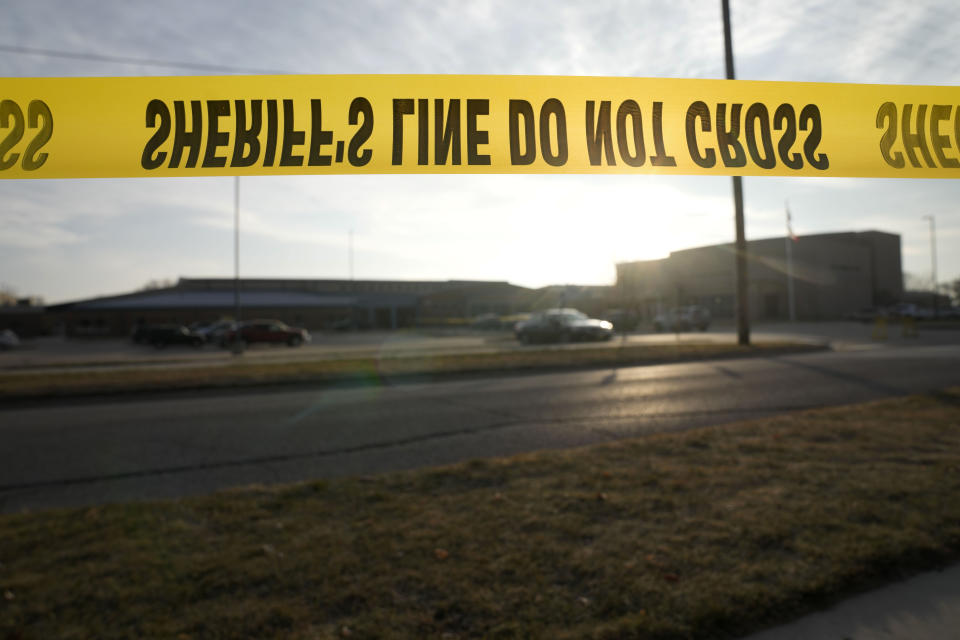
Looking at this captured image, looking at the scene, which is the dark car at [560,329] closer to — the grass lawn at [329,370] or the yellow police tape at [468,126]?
the grass lawn at [329,370]

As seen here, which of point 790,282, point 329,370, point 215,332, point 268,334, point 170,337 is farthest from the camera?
point 790,282

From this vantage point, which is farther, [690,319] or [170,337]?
[690,319]

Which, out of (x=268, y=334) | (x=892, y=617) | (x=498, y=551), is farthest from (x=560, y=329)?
(x=892, y=617)

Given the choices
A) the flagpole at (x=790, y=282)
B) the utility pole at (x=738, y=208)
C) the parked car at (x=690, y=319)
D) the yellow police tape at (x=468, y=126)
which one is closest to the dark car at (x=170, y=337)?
the utility pole at (x=738, y=208)

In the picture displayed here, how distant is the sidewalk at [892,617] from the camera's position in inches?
104

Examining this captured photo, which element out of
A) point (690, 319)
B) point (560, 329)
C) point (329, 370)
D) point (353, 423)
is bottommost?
point (353, 423)

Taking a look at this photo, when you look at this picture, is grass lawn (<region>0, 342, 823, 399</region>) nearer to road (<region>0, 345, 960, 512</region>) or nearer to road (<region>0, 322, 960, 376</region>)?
road (<region>0, 345, 960, 512</region>)

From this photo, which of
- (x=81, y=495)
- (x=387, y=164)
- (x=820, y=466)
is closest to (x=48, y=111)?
(x=387, y=164)

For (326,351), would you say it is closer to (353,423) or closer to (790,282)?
(353,423)

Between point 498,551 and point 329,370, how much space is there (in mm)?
12004

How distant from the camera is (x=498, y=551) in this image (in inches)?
138

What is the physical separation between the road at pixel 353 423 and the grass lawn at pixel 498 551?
109cm

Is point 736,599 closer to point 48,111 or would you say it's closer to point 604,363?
point 48,111

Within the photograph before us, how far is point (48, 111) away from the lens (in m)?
2.08
